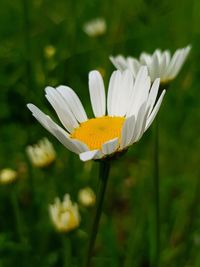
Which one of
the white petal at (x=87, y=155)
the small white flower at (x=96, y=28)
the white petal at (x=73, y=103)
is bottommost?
the white petal at (x=87, y=155)

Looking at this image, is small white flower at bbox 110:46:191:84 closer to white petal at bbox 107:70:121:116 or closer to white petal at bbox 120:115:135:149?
white petal at bbox 107:70:121:116

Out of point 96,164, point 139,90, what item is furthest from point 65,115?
point 96,164

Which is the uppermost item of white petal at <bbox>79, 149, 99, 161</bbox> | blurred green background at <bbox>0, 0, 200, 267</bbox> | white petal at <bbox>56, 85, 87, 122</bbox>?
white petal at <bbox>56, 85, 87, 122</bbox>

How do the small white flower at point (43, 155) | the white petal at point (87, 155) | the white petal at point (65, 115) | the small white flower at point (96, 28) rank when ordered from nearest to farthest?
the white petal at point (87, 155), the white petal at point (65, 115), the small white flower at point (43, 155), the small white flower at point (96, 28)

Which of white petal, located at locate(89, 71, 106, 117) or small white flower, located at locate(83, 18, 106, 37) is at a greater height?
small white flower, located at locate(83, 18, 106, 37)

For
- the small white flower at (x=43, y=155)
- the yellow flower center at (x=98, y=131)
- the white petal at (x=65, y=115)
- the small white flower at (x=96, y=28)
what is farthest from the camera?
the small white flower at (x=96, y=28)

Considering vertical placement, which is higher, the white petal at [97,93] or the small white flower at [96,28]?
the small white flower at [96,28]

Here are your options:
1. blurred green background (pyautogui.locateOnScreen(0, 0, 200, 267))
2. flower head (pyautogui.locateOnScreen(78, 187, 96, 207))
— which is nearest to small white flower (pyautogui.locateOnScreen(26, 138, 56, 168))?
blurred green background (pyautogui.locateOnScreen(0, 0, 200, 267))

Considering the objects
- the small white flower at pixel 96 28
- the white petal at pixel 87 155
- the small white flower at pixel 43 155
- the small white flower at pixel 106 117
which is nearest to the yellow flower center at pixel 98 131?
the small white flower at pixel 106 117

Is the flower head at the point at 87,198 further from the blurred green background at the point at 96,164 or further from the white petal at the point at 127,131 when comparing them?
the white petal at the point at 127,131
